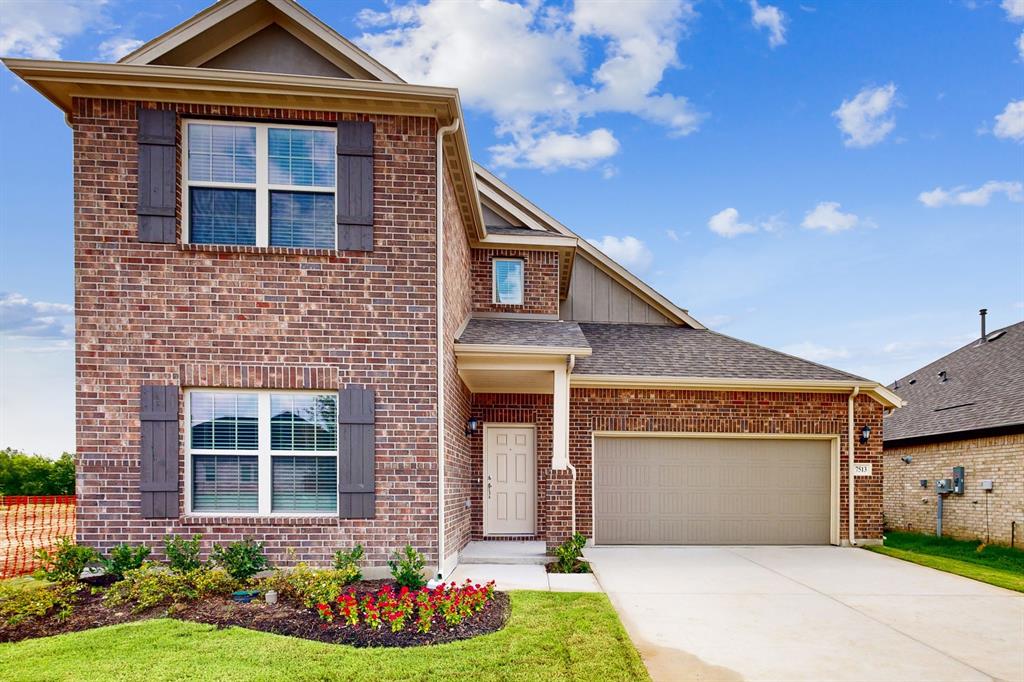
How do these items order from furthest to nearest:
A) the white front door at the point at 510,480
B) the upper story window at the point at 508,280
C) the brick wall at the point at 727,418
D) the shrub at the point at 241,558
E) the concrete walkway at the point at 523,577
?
the upper story window at the point at 508,280 → the white front door at the point at 510,480 → the brick wall at the point at 727,418 → the concrete walkway at the point at 523,577 → the shrub at the point at 241,558

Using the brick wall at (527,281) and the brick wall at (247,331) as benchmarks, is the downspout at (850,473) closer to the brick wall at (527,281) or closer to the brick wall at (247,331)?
the brick wall at (527,281)

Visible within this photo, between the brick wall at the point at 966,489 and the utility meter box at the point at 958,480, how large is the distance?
3.3 inches

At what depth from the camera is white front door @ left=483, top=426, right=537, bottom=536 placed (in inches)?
457

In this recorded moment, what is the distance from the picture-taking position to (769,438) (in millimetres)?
11773

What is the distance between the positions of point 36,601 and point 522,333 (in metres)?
6.93

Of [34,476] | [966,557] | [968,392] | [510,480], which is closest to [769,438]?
[966,557]

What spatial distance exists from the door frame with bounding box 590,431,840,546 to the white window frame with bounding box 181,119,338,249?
6341mm

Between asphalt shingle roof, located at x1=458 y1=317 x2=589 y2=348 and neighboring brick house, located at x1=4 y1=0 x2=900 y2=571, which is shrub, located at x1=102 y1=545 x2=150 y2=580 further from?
asphalt shingle roof, located at x1=458 y1=317 x2=589 y2=348

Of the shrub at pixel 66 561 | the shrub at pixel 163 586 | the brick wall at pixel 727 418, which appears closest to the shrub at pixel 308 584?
the shrub at pixel 163 586

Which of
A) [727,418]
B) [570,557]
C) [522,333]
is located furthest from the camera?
[727,418]

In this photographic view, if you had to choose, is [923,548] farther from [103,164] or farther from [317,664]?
[103,164]

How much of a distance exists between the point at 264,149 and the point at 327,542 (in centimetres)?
475

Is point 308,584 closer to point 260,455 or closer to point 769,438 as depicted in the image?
point 260,455

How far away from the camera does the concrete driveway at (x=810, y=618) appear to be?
16.7 feet
